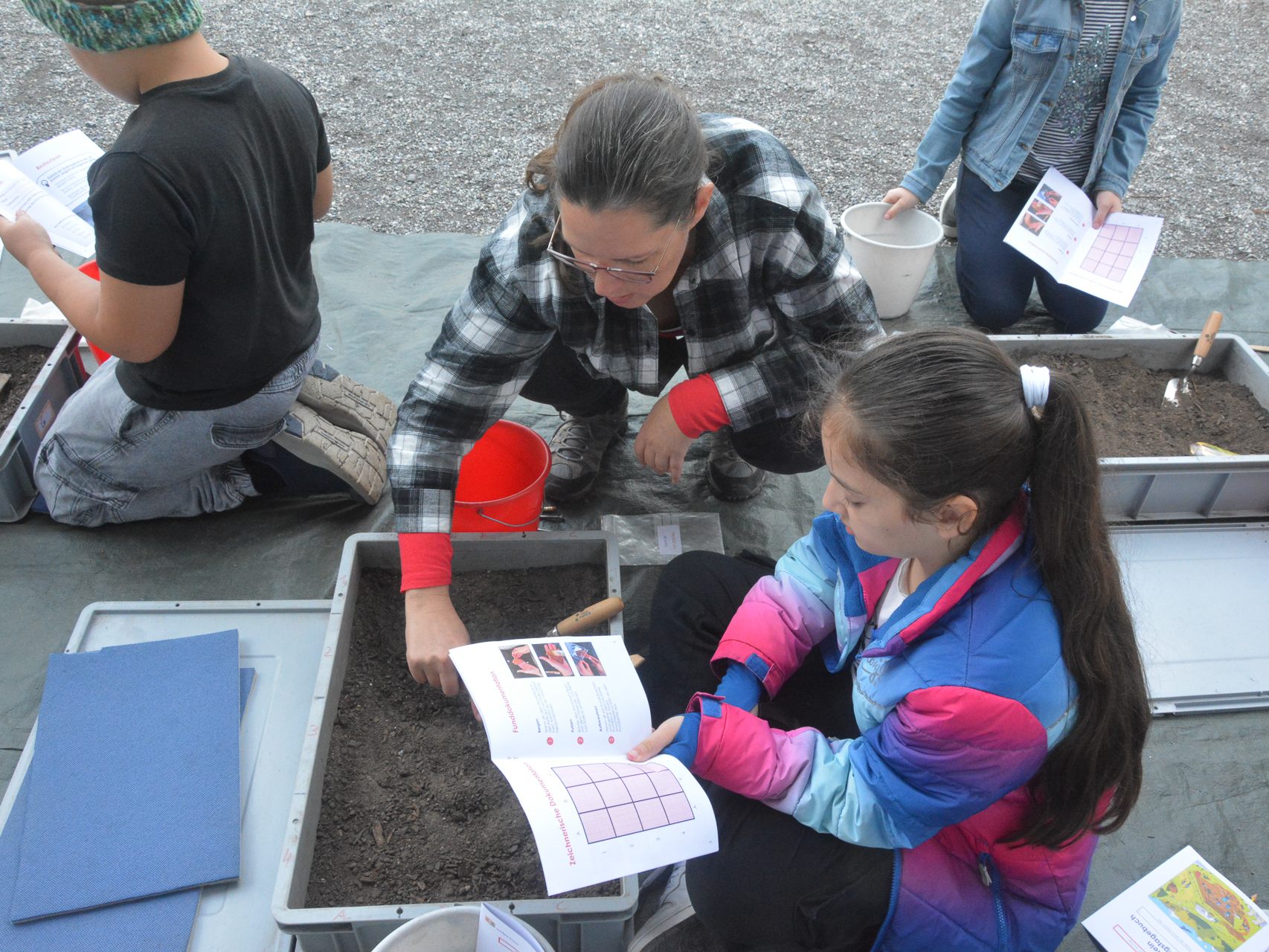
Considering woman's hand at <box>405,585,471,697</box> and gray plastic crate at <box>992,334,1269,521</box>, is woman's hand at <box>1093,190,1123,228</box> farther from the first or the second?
woman's hand at <box>405,585,471,697</box>

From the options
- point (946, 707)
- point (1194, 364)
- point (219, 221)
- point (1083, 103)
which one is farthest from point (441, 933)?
point (1083, 103)

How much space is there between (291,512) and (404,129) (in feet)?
6.37

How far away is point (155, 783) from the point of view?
146cm

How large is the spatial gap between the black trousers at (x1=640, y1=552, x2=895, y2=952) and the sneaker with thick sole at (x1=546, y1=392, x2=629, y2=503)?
24.8 inches

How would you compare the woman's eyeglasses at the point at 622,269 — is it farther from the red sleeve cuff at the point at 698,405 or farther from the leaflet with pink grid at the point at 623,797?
the leaflet with pink grid at the point at 623,797

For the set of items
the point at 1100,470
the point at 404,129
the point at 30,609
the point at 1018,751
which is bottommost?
the point at 30,609

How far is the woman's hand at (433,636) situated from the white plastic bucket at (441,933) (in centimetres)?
37

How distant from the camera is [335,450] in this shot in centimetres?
192

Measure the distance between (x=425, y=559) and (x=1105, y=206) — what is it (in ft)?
6.68

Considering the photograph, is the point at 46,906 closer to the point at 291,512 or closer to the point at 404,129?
the point at 291,512

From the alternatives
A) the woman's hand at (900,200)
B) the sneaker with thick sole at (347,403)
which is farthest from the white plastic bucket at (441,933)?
the woman's hand at (900,200)

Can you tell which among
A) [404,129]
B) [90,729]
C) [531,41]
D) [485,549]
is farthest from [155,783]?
[531,41]

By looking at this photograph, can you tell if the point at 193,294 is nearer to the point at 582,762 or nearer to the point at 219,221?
the point at 219,221

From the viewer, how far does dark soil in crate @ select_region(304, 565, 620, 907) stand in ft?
4.28
